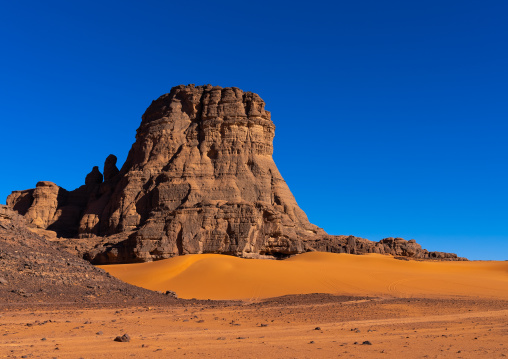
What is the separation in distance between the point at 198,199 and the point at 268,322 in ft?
91.6

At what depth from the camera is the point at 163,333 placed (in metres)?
12.0

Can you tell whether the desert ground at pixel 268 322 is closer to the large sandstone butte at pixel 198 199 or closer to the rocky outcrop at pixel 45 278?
the rocky outcrop at pixel 45 278

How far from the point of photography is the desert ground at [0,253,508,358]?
31.6ft

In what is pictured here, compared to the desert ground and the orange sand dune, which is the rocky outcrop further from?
the orange sand dune

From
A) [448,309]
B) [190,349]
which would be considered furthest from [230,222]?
[190,349]

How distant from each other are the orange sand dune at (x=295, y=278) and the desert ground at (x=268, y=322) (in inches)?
4.1

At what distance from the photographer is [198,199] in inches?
1638

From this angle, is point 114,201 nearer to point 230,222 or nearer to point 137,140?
point 137,140

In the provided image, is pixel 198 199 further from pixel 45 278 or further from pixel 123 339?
pixel 123 339

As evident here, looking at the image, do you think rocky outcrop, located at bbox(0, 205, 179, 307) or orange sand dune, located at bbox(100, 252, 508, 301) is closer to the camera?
rocky outcrop, located at bbox(0, 205, 179, 307)

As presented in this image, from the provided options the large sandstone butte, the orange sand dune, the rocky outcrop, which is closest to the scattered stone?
the rocky outcrop

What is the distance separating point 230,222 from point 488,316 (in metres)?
21.5

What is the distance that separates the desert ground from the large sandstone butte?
19.1ft

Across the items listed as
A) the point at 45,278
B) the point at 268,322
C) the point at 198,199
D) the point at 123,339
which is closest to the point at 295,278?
the point at 45,278
